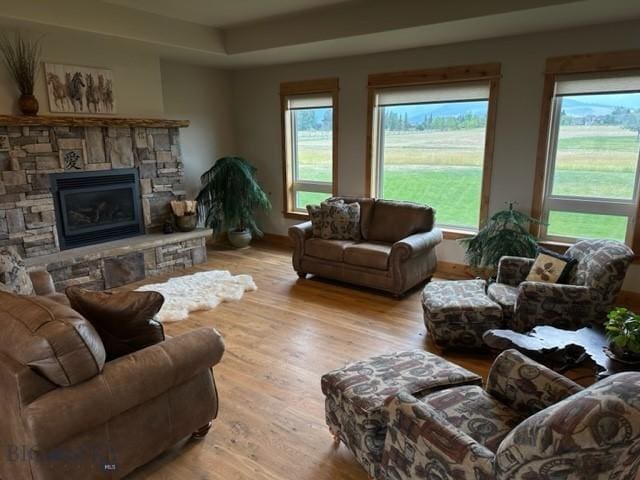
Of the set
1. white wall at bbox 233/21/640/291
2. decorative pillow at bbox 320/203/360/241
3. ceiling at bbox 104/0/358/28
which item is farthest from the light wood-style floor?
ceiling at bbox 104/0/358/28

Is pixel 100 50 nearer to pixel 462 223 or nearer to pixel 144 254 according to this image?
pixel 144 254

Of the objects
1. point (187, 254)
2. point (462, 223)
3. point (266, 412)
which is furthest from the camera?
point (187, 254)

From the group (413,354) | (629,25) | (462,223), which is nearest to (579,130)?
(629,25)

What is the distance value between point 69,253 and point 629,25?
18.7 feet

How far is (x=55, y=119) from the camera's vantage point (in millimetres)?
4191

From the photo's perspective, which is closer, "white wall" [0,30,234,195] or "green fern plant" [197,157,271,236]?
"white wall" [0,30,234,195]

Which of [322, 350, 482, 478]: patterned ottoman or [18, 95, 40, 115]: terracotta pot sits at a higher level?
[18, 95, 40, 115]: terracotta pot

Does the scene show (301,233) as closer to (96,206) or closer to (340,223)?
(340,223)

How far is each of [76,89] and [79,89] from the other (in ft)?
0.10

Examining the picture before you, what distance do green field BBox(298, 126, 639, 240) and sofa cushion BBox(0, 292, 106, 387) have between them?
423 cm

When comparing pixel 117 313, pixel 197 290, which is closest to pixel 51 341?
pixel 117 313

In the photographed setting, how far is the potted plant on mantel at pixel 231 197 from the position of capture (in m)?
5.91

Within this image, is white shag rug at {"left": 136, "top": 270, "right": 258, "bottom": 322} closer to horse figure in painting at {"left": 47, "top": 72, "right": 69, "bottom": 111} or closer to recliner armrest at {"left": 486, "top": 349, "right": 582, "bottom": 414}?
horse figure in painting at {"left": 47, "top": 72, "right": 69, "bottom": 111}

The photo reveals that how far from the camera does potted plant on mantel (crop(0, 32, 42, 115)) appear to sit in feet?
13.3
